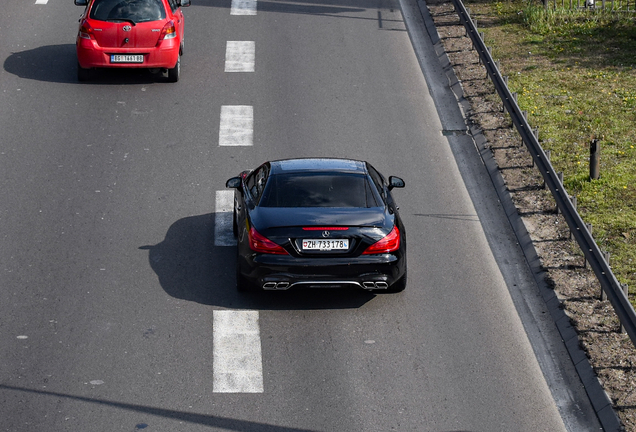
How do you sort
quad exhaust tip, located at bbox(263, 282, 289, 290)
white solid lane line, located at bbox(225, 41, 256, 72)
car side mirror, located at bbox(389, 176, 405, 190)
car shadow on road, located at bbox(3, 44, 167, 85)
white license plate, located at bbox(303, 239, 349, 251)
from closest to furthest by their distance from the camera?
white license plate, located at bbox(303, 239, 349, 251) < quad exhaust tip, located at bbox(263, 282, 289, 290) < car side mirror, located at bbox(389, 176, 405, 190) < car shadow on road, located at bbox(3, 44, 167, 85) < white solid lane line, located at bbox(225, 41, 256, 72)

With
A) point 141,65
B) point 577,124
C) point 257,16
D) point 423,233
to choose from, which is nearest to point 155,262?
point 423,233

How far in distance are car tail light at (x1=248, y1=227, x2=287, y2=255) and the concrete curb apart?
323 centimetres

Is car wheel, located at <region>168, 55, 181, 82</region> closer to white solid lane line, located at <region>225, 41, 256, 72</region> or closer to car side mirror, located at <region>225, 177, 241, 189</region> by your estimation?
white solid lane line, located at <region>225, 41, 256, 72</region>

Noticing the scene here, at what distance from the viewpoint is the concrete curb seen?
9.66 meters

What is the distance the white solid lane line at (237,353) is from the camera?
32.1 feet

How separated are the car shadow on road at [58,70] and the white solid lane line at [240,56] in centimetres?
152

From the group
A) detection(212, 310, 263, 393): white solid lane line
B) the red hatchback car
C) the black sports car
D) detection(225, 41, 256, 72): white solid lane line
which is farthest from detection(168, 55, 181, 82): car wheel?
detection(212, 310, 263, 393): white solid lane line

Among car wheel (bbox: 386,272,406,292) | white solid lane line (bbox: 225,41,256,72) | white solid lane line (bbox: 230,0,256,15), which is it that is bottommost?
white solid lane line (bbox: 230,0,256,15)

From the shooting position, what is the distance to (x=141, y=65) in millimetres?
18812

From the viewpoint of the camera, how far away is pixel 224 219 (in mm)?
13828

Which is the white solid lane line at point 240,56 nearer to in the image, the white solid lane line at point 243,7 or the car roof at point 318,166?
the white solid lane line at point 243,7

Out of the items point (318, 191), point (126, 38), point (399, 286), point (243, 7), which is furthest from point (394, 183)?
point (243, 7)

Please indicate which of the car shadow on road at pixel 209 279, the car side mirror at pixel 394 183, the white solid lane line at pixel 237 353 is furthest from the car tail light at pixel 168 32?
the white solid lane line at pixel 237 353

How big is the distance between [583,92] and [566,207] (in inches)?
266
